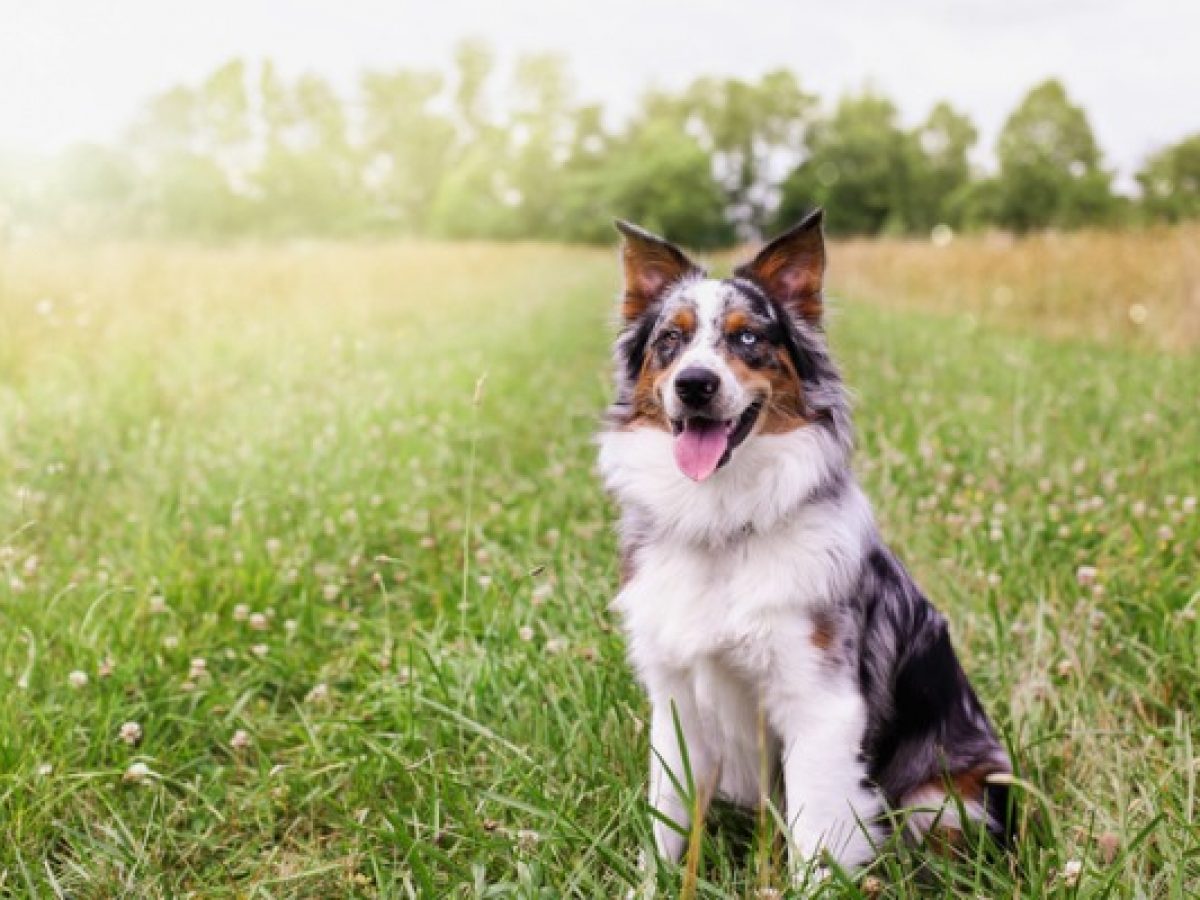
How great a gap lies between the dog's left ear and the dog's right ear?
0.58ft

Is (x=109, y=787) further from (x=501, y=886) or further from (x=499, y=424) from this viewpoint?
(x=499, y=424)

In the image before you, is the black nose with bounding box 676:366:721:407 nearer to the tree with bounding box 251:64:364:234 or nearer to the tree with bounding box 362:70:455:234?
the tree with bounding box 251:64:364:234

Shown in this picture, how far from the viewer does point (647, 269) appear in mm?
2908

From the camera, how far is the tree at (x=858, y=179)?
47.8 meters

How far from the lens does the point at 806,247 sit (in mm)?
2703

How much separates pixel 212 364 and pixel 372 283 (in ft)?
21.3

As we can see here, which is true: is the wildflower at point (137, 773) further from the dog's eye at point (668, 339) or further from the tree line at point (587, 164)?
the tree line at point (587, 164)

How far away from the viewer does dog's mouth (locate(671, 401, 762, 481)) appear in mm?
2506

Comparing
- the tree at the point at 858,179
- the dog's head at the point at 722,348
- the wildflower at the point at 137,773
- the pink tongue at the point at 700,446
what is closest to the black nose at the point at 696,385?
the dog's head at the point at 722,348

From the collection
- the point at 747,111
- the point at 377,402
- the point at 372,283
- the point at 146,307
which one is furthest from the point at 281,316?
the point at 747,111

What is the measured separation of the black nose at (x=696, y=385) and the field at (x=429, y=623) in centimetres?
54

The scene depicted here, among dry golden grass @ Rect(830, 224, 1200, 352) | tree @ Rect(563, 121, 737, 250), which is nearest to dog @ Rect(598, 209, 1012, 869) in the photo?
dry golden grass @ Rect(830, 224, 1200, 352)

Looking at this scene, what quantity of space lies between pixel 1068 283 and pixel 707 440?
12148mm

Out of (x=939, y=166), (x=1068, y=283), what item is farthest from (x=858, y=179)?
(x=1068, y=283)
